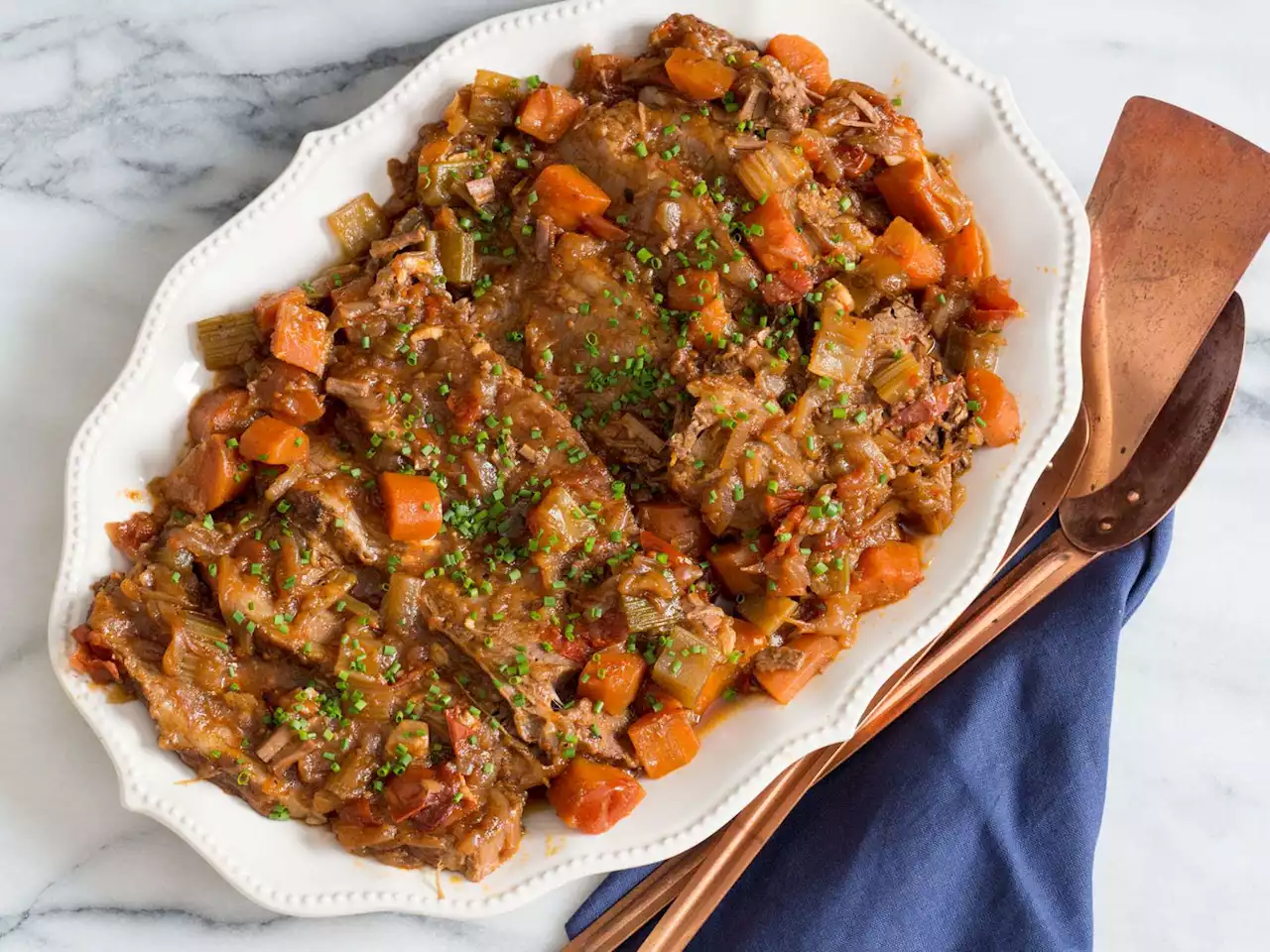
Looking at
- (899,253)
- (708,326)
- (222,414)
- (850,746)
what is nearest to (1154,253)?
(899,253)

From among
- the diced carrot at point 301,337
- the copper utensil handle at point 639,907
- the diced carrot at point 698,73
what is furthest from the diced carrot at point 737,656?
the diced carrot at point 698,73

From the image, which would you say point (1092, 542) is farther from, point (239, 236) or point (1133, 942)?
point (239, 236)

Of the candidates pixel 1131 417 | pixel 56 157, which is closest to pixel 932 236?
pixel 1131 417

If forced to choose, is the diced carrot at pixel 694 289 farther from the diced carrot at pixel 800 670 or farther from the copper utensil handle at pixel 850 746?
the copper utensil handle at pixel 850 746

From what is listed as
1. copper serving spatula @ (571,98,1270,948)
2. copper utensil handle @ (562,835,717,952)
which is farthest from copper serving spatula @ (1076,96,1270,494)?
copper utensil handle @ (562,835,717,952)

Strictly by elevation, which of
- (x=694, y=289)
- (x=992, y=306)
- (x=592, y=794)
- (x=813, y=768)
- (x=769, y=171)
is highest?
(x=769, y=171)

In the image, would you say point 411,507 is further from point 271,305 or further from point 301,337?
point 271,305
